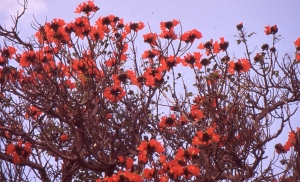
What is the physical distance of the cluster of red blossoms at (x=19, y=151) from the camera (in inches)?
181

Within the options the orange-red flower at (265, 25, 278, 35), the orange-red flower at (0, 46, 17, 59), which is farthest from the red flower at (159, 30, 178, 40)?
the orange-red flower at (0, 46, 17, 59)

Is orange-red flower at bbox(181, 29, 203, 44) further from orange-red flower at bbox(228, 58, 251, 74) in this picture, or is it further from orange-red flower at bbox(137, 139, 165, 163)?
orange-red flower at bbox(137, 139, 165, 163)

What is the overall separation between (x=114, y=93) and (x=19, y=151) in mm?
1350

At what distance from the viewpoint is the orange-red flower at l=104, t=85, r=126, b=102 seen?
17.4ft

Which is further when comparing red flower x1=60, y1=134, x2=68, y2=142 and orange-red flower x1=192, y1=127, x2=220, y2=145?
red flower x1=60, y1=134, x2=68, y2=142

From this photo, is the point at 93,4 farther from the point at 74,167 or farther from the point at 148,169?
the point at 148,169

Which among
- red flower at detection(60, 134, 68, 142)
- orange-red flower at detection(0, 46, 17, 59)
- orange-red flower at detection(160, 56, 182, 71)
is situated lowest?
red flower at detection(60, 134, 68, 142)

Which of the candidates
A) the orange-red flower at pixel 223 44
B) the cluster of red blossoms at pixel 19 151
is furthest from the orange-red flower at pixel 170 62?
the cluster of red blossoms at pixel 19 151

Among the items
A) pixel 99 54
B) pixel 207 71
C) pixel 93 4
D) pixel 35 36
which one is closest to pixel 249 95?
pixel 207 71

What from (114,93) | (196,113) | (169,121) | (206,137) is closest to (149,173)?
(206,137)

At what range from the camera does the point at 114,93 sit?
534 centimetres

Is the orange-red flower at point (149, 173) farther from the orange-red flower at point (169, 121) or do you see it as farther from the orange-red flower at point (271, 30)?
the orange-red flower at point (271, 30)

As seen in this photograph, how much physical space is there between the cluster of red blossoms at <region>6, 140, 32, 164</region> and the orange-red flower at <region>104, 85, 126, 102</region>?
116 cm

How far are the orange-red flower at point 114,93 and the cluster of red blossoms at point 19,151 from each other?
3.82 feet
